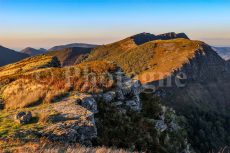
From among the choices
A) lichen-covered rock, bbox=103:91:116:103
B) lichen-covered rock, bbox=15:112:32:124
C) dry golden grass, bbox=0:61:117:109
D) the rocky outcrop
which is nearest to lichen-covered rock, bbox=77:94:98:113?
the rocky outcrop

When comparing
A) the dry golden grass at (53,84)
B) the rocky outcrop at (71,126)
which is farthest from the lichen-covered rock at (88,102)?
the dry golden grass at (53,84)

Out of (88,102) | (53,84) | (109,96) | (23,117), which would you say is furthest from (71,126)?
(53,84)

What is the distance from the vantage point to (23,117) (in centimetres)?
1917

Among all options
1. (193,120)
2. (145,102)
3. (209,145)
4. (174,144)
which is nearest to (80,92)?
(145,102)

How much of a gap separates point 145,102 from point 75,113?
1008 centimetres

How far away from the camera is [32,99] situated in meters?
24.0

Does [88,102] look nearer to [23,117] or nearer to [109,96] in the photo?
[109,96]

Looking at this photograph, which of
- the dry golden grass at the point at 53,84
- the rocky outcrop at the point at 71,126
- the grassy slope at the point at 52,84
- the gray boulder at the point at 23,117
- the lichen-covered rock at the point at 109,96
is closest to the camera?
the rocky outcrop at the point at 71,126

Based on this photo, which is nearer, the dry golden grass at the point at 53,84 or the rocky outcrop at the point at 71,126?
the rocky outcrop at the point at 71,126

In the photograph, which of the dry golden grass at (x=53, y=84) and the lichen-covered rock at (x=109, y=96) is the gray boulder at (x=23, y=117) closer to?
the dry golden grass at (x=53, y=84)

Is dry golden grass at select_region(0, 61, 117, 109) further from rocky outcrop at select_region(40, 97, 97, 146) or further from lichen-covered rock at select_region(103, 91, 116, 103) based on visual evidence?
rocky outcrop at select_region(40, 97, 97, 146)

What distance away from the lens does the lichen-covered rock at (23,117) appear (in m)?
19.0

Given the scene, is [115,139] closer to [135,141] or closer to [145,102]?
[135,141]

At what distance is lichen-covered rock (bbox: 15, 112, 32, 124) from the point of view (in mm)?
19039
